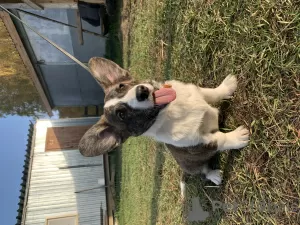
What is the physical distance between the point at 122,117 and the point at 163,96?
43 cm

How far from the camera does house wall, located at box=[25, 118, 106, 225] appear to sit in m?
12.5

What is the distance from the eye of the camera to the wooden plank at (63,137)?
45.8 feet

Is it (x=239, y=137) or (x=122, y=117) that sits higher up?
(x=122, y=117)

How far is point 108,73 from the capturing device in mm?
3350

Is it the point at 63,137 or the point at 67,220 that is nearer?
the point at 67,220

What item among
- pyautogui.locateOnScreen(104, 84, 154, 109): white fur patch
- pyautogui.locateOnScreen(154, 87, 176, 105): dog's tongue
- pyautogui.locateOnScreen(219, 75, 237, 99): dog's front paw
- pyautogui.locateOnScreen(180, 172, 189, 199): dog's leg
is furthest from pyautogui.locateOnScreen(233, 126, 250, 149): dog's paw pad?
pyautogui.locateOnScreen(180, 172, 189, 199): dog's leg

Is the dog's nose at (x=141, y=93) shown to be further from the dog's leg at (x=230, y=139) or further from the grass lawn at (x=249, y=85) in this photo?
the grass lawn at (x=249, y=85)

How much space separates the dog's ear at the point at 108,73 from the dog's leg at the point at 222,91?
819 millimetres

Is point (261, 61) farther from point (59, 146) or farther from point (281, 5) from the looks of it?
point (59, 146)

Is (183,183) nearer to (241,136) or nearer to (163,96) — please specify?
(241,136)

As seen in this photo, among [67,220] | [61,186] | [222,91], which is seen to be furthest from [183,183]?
[61,186]

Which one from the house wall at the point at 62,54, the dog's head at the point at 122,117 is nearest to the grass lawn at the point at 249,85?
the dog's head at the point at 122,117

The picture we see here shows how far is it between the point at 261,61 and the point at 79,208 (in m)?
11.6

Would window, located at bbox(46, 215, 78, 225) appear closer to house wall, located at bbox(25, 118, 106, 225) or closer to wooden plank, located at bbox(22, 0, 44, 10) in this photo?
house wall, located at bbox(25, 118, 106, 225)
